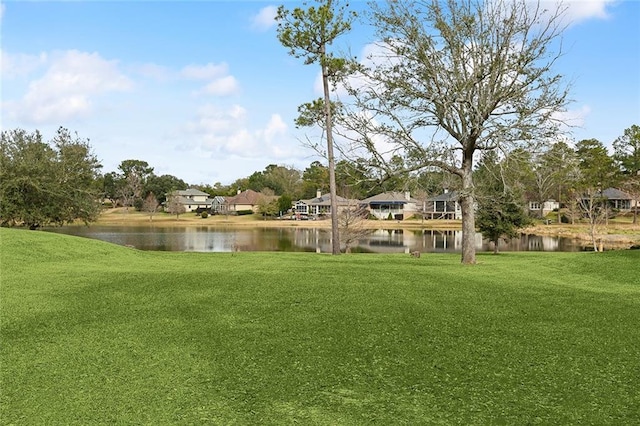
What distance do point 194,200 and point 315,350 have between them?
360 feet

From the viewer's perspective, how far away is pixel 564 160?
1616 centimetres

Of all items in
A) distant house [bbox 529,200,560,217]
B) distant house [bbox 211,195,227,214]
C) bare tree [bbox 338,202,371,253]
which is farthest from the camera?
distant house [bbox 211,195,227,214]

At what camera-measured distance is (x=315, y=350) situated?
6.61 metres

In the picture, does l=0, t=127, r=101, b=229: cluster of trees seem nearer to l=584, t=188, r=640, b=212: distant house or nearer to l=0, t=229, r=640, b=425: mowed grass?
l=0, t=229, r=640, b=425: mowed grass

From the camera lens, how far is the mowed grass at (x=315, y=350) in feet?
16.1

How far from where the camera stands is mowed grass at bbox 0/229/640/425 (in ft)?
16.1

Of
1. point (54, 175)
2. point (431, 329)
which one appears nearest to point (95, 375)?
point (431, 329)

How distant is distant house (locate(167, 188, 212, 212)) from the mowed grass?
97.8m

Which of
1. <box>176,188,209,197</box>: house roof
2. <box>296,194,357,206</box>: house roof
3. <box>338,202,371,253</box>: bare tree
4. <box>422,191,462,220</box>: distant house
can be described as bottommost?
<box>338,202,371,253</box>: bare tree

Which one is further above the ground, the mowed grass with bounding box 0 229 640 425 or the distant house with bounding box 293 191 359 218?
the distant house with bounding box 293 191 359 218

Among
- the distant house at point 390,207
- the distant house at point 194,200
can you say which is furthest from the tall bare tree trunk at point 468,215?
the distant house at point 194,200

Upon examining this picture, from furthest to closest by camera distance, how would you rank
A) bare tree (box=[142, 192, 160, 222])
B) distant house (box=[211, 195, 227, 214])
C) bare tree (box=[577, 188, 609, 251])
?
1. distant house (box=[211, 195, 227, 214])
2. bare tree (box=[142, 192, 160, 222])
3. bare tree (box=[577, 188, 609, 251])

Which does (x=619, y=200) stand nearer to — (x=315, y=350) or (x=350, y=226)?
(x=350, y=226)

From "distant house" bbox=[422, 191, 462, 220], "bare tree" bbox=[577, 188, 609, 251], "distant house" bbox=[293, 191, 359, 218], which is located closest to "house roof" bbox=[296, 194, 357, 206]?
"distant house" bbox=[293, 191, 359, 218]
